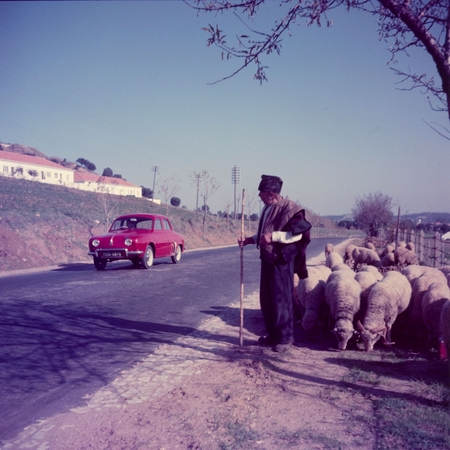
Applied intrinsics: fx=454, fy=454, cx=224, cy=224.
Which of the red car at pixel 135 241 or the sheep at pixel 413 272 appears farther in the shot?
the red car at pixel 135 241

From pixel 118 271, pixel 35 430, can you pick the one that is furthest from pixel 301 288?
pixel 118 271

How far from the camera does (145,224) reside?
17.0 metres

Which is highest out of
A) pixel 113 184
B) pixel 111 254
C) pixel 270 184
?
pixel 113 184

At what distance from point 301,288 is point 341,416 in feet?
12.7

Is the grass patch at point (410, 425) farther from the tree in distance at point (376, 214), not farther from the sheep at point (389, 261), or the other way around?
the tree in distance at point (376, 214)

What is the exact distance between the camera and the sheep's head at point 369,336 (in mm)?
5859

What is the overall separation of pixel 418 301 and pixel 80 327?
528 centimetres

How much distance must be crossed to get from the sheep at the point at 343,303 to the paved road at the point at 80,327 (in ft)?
7.69

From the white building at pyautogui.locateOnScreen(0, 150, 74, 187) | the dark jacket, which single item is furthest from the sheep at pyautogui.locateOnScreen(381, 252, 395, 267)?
the white building at pyautogui.locateOnScreen(0, 150, 74, 187)

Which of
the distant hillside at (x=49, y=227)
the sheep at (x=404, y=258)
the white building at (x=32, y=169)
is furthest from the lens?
the white building at (x=32, y=169)

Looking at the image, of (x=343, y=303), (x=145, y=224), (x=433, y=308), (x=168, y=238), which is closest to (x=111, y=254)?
(x=145, y=224)

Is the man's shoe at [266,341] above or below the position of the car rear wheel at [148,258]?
below

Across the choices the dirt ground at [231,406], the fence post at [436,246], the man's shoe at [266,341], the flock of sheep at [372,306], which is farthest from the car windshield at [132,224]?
the dirt ground at [231,406]

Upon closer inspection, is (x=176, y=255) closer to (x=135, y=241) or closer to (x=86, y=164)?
(x=135, y=241)
